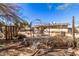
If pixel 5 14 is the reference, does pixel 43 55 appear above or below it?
below

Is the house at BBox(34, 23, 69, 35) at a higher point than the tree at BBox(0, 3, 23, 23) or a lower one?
lower

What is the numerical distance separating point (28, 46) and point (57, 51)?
1.13 ft

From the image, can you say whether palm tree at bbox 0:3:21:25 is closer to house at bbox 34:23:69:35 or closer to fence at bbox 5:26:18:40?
fence at bbox 5:26:18:40

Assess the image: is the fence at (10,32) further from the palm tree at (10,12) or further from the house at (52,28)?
the house at (52,28)

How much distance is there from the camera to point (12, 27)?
261 cm

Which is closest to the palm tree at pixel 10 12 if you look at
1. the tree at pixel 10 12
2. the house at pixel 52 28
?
the tree at pixel 10 12

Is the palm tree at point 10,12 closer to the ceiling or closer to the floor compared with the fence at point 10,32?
closer to the ceiling

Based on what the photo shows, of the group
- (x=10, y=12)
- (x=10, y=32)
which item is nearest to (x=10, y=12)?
(x=10, y=12)

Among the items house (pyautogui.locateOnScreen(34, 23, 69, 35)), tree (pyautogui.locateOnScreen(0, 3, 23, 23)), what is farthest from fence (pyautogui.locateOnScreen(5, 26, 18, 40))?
house (pyautogui.locateOnScreen(34, 23, 69, 35))

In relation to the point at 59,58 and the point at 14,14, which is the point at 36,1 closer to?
the point at 14,14

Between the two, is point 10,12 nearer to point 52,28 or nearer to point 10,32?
point 10,32

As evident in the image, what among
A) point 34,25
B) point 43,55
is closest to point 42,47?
point 43,55

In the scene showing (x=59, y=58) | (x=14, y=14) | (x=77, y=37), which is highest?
(x=14, y=14)

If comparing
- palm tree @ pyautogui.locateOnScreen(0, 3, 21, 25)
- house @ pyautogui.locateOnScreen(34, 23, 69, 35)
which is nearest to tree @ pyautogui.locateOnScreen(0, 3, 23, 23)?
palm tree @ pyautogui.locateOnScreen(0, 3, 21, 25)
